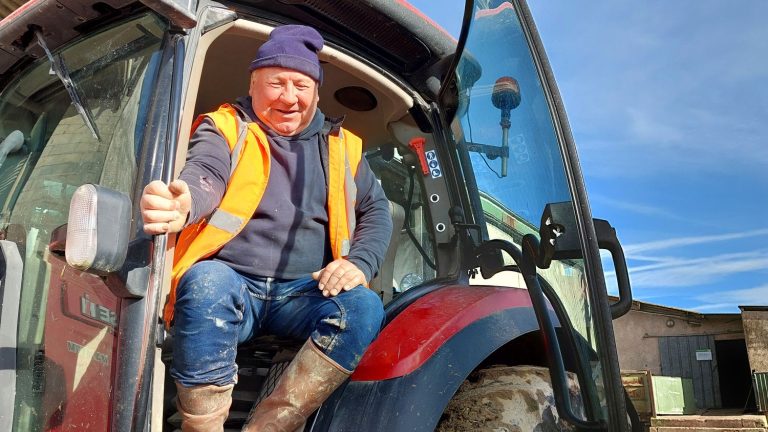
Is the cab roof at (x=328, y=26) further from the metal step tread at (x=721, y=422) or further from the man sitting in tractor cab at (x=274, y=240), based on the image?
the metal step tread at (x=721, y=422)

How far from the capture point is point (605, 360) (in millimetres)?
1697

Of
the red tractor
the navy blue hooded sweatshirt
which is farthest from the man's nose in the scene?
the red tractor

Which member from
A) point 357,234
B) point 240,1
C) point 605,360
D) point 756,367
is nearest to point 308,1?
point 240,1

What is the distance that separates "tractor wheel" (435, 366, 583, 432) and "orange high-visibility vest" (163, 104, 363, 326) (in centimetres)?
56

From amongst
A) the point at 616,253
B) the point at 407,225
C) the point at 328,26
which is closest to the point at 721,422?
the point at 407,225

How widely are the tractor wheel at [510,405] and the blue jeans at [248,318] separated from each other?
34cm

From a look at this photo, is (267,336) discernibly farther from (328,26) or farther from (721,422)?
(721,422)

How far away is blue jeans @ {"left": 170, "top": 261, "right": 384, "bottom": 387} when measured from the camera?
154cm

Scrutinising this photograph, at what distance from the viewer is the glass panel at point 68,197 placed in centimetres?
158

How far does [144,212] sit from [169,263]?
28cm

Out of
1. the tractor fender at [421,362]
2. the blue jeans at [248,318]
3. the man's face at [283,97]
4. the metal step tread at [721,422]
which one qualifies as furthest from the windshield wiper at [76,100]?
the metal step tread at [721,422]

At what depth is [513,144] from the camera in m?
1.98

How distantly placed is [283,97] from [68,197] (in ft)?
2.16

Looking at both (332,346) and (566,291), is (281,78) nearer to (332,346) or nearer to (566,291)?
(332,346)
